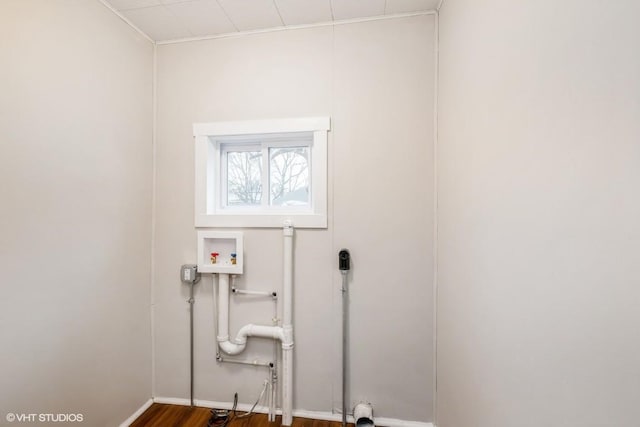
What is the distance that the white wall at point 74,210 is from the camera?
1066 mm

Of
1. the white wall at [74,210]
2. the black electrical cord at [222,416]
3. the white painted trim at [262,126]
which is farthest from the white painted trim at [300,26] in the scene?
the black electrical cord at [222,416]

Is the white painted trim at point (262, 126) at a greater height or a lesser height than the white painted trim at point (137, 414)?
greater

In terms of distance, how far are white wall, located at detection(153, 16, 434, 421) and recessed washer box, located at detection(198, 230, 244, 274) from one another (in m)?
0.10

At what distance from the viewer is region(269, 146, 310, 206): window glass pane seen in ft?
5.99

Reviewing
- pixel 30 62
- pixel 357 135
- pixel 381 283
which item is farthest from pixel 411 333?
pixel 30 62

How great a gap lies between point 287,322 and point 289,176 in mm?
1015

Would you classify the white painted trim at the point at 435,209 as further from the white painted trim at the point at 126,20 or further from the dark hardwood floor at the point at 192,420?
the white painted trim at the point at 126,20

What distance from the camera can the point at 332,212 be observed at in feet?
5.38

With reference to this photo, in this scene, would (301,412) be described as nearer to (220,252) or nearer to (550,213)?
(220,252)

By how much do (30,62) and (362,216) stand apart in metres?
1.81

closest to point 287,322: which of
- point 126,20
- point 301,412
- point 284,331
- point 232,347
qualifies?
point 284,331

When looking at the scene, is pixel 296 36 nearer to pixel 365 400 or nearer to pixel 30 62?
pixel 30 62

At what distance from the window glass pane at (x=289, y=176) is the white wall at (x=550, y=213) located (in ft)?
3.38

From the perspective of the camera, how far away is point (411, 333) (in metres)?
1.56
